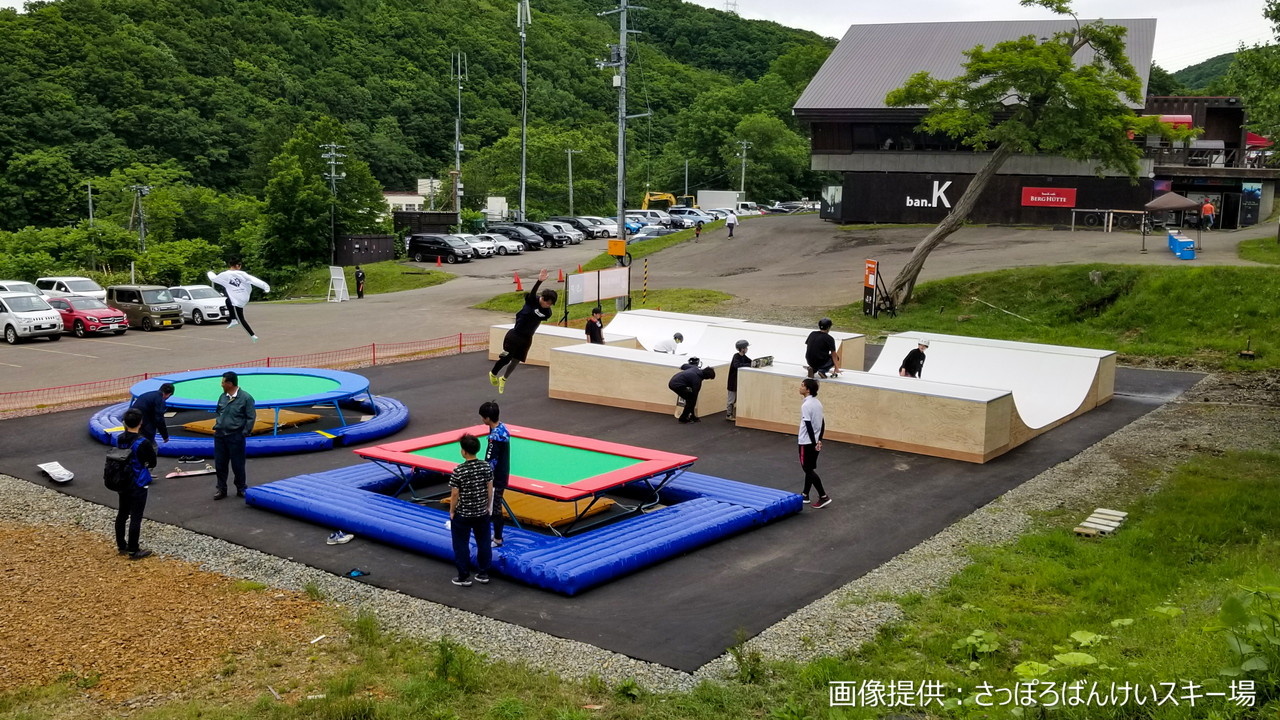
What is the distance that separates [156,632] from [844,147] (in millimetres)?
49345

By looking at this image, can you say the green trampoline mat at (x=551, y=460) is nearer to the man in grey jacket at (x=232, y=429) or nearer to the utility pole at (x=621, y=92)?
the man in grey jacket at (x=232, y=429)

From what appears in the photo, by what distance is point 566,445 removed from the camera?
14.7 metres

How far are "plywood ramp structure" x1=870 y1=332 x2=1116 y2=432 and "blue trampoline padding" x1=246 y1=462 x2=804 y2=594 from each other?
8421 millimetres

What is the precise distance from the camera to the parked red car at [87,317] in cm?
3269

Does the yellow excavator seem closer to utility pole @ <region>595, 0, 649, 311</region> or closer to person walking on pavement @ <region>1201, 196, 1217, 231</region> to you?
person walking on pavement @ <region>1201, 196, 1217, 231</region>

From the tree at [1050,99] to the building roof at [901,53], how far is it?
67.0ft

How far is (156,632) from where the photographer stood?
30.2 ft

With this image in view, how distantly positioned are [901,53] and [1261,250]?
80.7 ft

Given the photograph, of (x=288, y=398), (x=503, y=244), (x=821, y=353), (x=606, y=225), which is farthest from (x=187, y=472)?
(x=606, y=225)

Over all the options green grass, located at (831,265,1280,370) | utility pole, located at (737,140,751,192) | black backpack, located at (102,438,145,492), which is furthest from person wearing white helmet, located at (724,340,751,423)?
utility pole, located at (737,140,751,192)

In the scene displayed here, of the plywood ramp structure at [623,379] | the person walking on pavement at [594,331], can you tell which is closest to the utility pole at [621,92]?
the person walking on pavement at [594,331]

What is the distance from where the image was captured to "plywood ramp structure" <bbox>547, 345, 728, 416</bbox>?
20.0 m

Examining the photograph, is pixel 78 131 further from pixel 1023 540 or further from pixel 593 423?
pixel 1023 540

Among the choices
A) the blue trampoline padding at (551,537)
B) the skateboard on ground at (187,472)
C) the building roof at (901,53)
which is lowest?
the skateboard on ground at (187,472)
